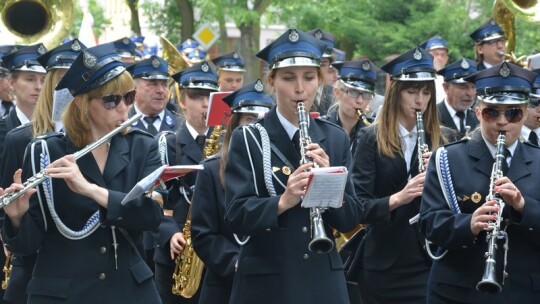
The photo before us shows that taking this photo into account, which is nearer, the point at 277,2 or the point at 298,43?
the point at 298,43

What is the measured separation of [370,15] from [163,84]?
16176 millimetres

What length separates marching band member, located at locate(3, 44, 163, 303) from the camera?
7191mm

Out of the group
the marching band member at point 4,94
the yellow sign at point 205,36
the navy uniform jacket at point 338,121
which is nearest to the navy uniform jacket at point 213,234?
the navy uniform jacket at point 338,121

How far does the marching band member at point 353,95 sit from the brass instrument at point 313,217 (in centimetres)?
473

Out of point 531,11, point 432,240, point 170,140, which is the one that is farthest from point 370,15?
point 432,240

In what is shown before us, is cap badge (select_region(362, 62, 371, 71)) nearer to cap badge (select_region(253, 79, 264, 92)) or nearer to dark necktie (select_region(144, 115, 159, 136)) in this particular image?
dark necktie (select_region(144, 115, 159, 136))

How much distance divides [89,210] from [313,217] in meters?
1.30

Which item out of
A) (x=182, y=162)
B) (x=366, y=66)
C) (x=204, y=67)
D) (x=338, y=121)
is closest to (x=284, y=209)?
(x=182, y=162)

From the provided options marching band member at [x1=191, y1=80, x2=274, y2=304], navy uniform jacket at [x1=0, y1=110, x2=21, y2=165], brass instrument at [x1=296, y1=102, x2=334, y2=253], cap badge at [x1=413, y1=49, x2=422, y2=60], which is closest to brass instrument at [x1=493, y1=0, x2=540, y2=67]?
cap badge at [x1=413, y1=49, x2=422, y2=60]

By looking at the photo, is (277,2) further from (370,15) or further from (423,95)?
(423,95)

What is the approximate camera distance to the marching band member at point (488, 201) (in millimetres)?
7590

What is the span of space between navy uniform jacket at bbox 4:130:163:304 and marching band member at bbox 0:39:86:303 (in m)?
1.11

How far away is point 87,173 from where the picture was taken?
23.8 ft

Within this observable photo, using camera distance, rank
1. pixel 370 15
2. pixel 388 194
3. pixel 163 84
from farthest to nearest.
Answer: pixel 370 15 < pixel 163 84 < pixel 388 194
